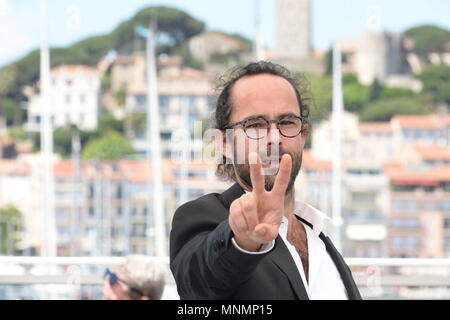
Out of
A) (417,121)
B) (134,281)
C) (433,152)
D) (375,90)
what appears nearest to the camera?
(134,281)

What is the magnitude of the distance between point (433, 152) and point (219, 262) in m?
61.0

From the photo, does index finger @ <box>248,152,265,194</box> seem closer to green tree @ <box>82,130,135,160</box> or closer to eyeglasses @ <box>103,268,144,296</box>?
eyeglasses @ <box>103,268,144,296</box>

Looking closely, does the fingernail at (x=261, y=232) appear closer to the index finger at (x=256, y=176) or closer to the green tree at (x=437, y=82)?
the index finger at (x=256, y=176)

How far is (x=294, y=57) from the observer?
77.2m

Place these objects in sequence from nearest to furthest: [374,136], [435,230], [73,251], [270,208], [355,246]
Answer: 1. [270,208]
2. [73,251]
3. [355,246]
4. [435,230]
5. [374,136]

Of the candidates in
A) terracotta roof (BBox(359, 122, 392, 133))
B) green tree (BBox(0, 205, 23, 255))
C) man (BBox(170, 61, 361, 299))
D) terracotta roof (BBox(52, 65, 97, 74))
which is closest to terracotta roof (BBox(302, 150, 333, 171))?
terracotta roof (BBox(359, 122, 392, 133))

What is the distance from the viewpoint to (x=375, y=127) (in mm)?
64188

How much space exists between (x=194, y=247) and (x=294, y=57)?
7662 cm

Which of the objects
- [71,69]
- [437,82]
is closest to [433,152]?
[437,82]

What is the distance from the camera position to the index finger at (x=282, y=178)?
0.98 m

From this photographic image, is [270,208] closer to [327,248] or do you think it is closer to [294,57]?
[327,248]

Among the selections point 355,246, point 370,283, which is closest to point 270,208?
point 370,283

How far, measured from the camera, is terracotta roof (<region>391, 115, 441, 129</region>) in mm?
62750

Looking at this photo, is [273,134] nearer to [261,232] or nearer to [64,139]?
[261,232]
